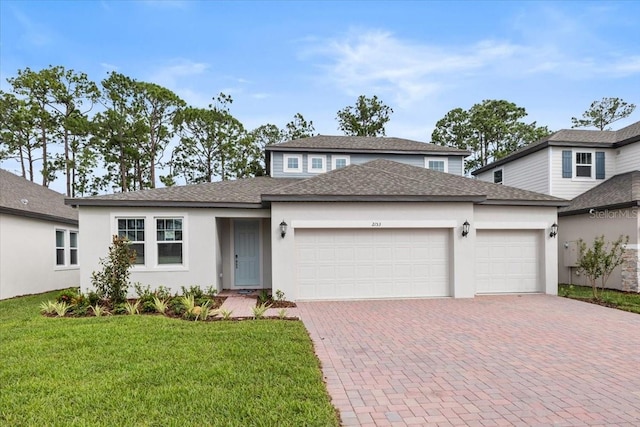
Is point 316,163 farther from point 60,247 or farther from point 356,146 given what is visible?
point 60,247

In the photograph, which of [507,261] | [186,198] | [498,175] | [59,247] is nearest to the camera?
[186,198]

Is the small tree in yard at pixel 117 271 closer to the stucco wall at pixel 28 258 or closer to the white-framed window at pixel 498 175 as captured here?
the stucco wall at pixel 28 258

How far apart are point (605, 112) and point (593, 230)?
2684 centimetres

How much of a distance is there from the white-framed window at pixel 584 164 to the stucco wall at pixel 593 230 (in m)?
3.07

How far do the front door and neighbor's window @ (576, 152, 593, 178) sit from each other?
14.4 meters

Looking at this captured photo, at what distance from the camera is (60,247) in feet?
46.5

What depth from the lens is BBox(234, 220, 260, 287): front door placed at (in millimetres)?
12414

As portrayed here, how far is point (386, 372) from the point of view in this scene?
4.74 metres

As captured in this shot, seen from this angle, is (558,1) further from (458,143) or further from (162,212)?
(458,143)

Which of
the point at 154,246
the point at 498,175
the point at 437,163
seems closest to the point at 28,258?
the point at 154,246

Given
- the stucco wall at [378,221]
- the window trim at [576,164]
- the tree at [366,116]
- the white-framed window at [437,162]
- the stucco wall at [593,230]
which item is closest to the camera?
the stucco wall at [378,221]

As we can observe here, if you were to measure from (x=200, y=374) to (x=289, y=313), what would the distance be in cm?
414

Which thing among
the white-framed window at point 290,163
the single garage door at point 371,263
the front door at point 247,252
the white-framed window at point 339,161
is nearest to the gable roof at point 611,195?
the single garage door at point 371,263

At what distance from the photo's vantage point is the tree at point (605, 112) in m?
31.8
